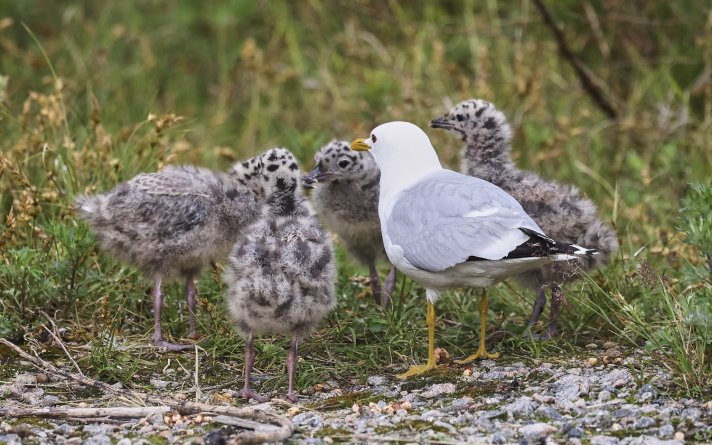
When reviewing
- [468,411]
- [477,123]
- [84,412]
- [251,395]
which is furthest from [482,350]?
[84,412]

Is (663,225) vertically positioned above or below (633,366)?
above

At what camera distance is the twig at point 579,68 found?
29.8ft

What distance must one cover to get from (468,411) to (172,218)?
2.05 meters

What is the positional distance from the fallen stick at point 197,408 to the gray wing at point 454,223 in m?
1.21

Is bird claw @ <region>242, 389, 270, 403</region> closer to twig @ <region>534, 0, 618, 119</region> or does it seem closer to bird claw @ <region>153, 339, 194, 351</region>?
bird claw @ <region>153, 339, 194, 351</region>

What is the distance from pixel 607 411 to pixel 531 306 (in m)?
1.83

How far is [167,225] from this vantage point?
6234mm

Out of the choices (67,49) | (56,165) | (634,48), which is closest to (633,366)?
(56,165)

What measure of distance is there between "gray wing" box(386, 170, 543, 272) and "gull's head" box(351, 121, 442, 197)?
0.21 m

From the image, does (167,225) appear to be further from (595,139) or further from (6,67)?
(6,67)

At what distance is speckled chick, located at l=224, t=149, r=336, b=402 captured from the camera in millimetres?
5516

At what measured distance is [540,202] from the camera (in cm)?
630

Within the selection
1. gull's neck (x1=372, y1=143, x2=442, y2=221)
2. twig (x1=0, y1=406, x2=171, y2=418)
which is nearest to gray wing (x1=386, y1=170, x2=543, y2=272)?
gull's neck (x1=372, y1=143, x2=442, y2=221)

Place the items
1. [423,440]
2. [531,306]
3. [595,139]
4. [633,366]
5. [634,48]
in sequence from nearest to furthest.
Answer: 1. [423,440]
2. [633,366]
3. [531,306]
4. [595,139]
5. [634,48]
